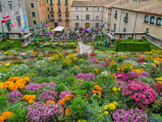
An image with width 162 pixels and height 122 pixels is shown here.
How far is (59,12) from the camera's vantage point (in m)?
50.8

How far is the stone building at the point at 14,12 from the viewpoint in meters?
25.0

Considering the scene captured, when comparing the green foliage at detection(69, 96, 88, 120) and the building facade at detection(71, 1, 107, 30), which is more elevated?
the building facade at detection(71, 1, 107, 30)

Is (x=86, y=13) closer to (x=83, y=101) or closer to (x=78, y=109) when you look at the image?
(x=83, y=101)

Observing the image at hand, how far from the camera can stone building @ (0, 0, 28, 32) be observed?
2497 centimetres

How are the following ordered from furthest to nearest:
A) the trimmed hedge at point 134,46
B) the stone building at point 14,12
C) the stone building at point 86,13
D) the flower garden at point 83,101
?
the stone building at point 86,13 < the stone building at point 14,12 < the trimmed hedge at point 134,46 < the flower garden at point 83,101

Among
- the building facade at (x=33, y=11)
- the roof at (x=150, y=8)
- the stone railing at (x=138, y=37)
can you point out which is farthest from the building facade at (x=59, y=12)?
the stone railing at (x=138, y=37)

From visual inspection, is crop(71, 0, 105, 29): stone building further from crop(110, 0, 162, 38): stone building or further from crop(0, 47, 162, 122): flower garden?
crop(0, 47, 162, 122): flower garden

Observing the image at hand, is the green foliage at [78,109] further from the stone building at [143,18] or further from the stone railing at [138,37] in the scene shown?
the stone building at [143,18]

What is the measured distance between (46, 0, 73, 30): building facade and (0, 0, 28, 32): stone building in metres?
19.5

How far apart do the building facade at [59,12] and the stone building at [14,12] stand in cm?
1947

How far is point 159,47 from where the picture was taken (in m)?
14.8

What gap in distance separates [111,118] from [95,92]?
3.67ft

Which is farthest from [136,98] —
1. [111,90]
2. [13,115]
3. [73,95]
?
[13,115]

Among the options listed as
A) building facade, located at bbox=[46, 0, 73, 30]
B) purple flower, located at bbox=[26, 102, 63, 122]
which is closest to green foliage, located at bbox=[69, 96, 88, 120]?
purple flower, located at bbox=[26, 102, 63, 122]
